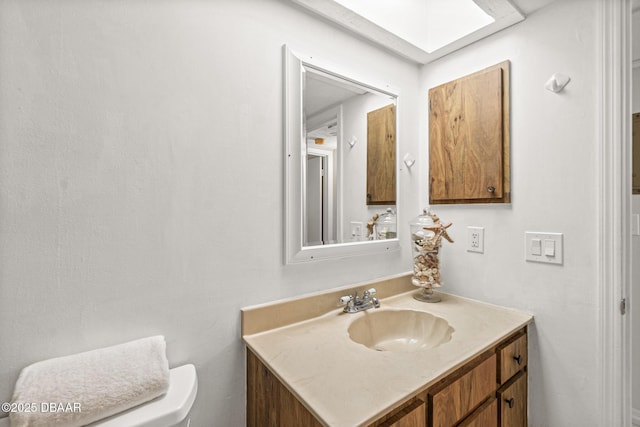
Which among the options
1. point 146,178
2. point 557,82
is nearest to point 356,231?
point 146,178

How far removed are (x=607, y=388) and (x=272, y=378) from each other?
1.19 m

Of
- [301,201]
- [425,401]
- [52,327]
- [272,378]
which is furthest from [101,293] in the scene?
[425,401]

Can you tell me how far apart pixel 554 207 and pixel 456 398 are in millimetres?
841

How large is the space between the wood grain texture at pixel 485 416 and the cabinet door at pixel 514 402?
5 cm

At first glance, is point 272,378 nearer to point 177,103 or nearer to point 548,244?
point 177,103

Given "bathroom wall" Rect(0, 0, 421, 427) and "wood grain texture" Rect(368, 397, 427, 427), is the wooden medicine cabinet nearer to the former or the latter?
"bathroom wall" Rect(0, 0, 421, 427)

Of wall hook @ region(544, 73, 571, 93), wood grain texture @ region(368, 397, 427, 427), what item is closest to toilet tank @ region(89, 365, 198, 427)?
wood grain texture @ region(368, 397, 427, 427)

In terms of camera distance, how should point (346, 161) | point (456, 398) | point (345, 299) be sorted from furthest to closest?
point (346, 161) < point (345, 299) < point (456, 398)

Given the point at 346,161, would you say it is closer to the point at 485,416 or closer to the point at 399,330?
the point at 399,330

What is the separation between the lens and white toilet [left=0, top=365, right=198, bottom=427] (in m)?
0.65

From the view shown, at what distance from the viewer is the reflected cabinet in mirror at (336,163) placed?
1.12 metres

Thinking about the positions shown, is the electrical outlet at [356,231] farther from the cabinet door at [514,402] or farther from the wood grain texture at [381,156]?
the cabinet door at [514,402]

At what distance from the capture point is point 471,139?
4.45ft

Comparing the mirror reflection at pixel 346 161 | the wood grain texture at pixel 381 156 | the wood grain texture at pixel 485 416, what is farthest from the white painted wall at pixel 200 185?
the wood grain texture at pixel 485 416
